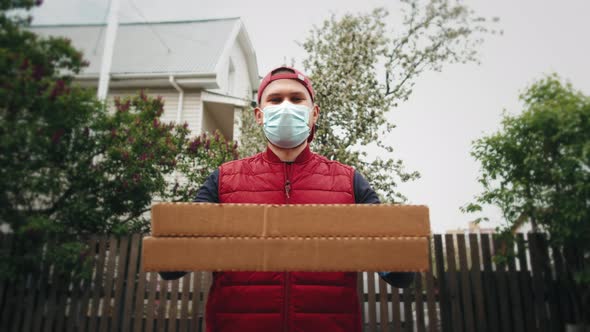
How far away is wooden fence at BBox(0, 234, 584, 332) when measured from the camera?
4672 mm

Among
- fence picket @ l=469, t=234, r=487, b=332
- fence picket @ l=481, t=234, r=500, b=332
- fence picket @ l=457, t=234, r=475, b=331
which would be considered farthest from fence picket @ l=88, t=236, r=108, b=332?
fence picket @ l=481, t=234, r=500, b=332

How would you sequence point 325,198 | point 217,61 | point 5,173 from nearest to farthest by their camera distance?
point 325,198
point 5,173
point 217,61

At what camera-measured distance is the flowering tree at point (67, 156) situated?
12.8 ft

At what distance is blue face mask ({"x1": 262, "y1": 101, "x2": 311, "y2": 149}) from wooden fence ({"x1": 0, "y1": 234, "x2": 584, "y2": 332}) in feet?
11.6

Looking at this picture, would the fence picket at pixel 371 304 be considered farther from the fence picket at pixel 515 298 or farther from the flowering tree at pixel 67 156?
the flowering tree at pixel 67 156

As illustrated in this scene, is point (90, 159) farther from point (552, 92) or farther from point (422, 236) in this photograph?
point (552, 92)

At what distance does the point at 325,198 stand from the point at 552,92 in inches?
184

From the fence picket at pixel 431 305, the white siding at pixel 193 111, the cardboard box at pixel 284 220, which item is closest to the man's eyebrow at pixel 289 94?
the cardboard box at pixel 284 220

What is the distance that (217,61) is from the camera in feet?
31.7

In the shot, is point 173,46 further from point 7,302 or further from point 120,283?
point 7,302

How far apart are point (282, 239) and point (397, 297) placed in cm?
418

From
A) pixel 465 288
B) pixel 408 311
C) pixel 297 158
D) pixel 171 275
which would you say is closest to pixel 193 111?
pixel 408 311

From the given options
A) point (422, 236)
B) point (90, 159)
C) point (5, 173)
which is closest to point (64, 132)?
point (90, 159)

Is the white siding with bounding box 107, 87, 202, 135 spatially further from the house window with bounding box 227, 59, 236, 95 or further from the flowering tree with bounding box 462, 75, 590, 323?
the flowering tree with bounding box 462, 75, 590, 323
